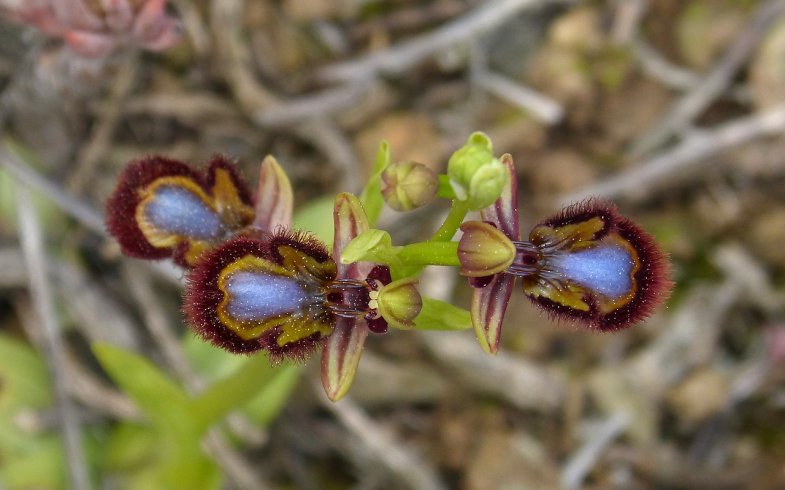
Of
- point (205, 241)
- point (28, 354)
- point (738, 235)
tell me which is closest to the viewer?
point (205, 241)

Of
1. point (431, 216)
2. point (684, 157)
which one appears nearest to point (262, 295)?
point (431, 216)

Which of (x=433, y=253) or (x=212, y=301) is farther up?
(x=433, y=253)

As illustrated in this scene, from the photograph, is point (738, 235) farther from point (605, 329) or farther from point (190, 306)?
point (190, 306)

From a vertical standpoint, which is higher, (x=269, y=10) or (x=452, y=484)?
(x=269, y=10)

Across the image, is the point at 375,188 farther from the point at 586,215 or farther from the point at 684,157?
the point at 684,157

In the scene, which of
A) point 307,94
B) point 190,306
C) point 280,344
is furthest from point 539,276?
point 307,94

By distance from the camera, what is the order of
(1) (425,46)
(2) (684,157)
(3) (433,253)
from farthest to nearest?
(2) (684,157) < (1) (425,46) < (3) (433,253)

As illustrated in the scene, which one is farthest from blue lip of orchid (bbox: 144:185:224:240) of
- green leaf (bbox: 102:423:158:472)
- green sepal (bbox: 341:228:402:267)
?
green leaf (bbox: 102:423:158:472)
